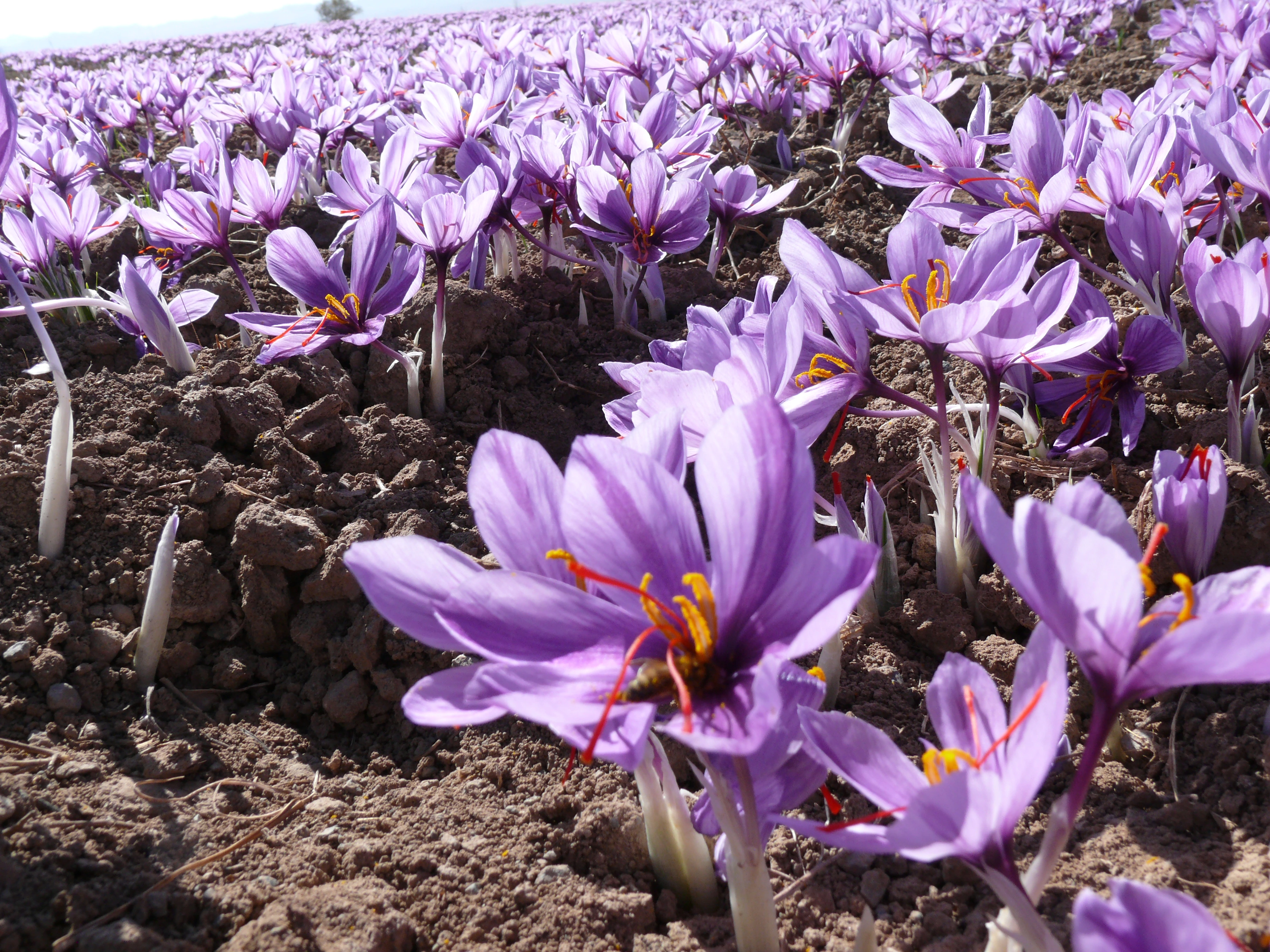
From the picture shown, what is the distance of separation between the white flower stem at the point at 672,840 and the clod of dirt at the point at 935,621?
0.50 m

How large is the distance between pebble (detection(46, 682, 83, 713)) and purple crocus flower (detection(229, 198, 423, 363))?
2.16 feet

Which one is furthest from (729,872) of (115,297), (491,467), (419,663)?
(115,297)

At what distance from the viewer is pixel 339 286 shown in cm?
168

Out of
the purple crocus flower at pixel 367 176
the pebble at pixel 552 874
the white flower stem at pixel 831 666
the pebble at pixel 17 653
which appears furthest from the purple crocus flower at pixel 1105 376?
the pebble at pixel 17 653

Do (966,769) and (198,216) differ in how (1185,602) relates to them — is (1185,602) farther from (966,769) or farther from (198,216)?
(198,216)

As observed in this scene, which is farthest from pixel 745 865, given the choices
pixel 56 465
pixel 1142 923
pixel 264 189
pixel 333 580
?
pixel 264 189

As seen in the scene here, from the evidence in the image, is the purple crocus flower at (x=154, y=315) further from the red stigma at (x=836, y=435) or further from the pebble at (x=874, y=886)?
the pebble at (x=874, y=886)

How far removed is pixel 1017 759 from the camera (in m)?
0.61

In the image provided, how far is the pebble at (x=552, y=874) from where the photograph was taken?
99cm

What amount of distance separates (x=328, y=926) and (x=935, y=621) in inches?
34.5

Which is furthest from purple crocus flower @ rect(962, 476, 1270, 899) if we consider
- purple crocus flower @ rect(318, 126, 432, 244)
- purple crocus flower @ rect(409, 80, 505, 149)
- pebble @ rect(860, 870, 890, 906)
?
purple crocus flower @ rect(409, 80, 505, 149)

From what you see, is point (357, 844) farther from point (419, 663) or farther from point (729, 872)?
point (729, 872)

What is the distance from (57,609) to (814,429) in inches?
44.0

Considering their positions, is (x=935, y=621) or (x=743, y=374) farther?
(x=935, y=621)
